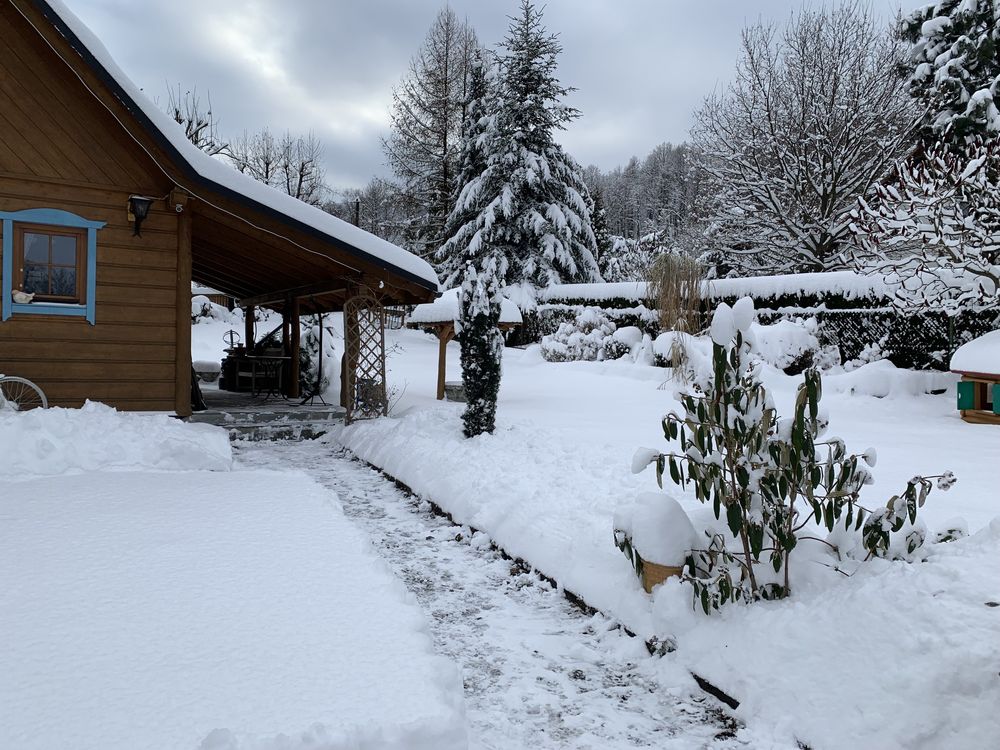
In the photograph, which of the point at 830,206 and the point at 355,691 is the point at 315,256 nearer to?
the point at 355,691

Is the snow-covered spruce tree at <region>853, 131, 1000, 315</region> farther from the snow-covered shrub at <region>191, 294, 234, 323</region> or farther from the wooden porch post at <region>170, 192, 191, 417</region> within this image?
the snow-covered shrub at <region>191, 294, 234, 323</region>

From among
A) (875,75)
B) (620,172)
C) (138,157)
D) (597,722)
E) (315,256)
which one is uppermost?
(620,172)

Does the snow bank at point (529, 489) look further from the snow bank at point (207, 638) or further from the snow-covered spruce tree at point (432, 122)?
the snow-covered spruce tree at point (432, 122)

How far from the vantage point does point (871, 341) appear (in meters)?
12.7

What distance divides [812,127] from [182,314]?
16440 mm

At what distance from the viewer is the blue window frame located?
300 inches

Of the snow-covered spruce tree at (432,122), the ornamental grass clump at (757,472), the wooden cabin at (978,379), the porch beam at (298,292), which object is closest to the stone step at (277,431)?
the porch beam at (298,292)

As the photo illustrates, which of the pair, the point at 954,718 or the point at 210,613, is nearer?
the point at 954,718

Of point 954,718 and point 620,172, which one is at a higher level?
point 620,172

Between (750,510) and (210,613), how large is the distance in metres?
2.69

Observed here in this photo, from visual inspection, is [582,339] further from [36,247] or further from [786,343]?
[36,247]

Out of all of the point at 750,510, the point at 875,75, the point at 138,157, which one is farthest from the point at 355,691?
the point at 875,75

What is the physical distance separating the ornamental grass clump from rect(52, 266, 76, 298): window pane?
24.9 feet

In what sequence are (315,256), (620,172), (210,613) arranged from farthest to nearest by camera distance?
(620,172) < (315,256) < (210,613)
